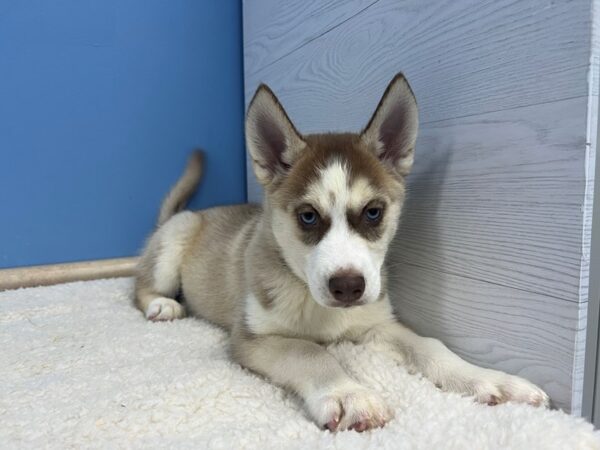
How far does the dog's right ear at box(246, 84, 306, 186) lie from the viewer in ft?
4.81

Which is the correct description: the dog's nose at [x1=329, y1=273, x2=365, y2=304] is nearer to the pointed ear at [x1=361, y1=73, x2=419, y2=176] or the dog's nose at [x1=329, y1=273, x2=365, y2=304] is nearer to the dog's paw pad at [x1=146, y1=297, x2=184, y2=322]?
the pointed ear at [x1=361, y1=73, x2=419, y2=176]

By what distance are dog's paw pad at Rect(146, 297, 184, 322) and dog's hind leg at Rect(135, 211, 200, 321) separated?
4cm

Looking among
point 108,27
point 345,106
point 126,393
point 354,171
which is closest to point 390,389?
point 354,171

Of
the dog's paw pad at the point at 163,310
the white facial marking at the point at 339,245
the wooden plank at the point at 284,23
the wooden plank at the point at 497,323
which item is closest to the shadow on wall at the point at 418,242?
the wooden plank at the point at 497,323

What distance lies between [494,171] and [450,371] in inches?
22.5

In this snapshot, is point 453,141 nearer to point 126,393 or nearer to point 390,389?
point 390,389

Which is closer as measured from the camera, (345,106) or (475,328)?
(475,328)

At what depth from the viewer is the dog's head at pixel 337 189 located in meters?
1.24

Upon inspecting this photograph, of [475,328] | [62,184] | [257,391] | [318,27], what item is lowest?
[257,391]

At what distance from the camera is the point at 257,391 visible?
1339mm

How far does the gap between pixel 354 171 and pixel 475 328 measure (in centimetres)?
59

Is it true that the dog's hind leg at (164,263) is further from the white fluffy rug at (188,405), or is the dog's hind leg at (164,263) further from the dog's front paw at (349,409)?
the dog's front paw at (349,409)

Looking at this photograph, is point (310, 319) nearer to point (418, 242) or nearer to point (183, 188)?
point (418, 242)

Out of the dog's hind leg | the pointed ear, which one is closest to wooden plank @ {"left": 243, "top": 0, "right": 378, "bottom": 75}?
the pointed ear
